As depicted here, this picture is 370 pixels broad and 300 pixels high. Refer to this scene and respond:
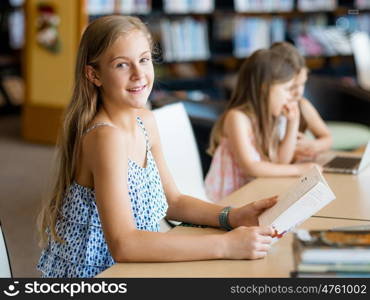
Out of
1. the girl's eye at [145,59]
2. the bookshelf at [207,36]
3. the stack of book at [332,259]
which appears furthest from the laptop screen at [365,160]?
the bookshelf at [207,36]

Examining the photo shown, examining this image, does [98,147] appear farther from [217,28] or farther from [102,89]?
[217,28]

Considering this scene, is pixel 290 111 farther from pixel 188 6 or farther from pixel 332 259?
pixel 188 6

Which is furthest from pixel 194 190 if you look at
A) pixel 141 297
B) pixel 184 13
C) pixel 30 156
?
pixel 184 13

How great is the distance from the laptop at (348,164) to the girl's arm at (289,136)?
0.21 m

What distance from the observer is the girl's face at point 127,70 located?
204 cm

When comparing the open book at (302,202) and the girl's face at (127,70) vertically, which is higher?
the girl's face at (127,70)

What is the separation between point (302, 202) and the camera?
1.83 meters

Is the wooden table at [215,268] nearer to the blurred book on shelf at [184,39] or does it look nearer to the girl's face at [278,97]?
the girl's face at [278,97]

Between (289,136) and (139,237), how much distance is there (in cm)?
154

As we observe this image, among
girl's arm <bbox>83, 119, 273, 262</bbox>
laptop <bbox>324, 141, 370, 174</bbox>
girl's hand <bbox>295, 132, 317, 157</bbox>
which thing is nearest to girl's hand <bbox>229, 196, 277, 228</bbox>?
girl's arm <bbox>83, 119, 273, 262</bbox>

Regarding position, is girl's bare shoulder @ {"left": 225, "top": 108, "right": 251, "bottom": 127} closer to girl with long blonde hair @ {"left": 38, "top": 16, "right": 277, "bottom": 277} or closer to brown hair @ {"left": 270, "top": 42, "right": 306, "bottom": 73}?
brown hair @ {"left": 270, "top": 42, "right": 306, "bottom": 73}

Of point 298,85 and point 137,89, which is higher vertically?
point 137,89

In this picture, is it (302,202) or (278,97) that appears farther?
(278,97)

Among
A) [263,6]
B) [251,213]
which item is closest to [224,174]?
[251,213]
